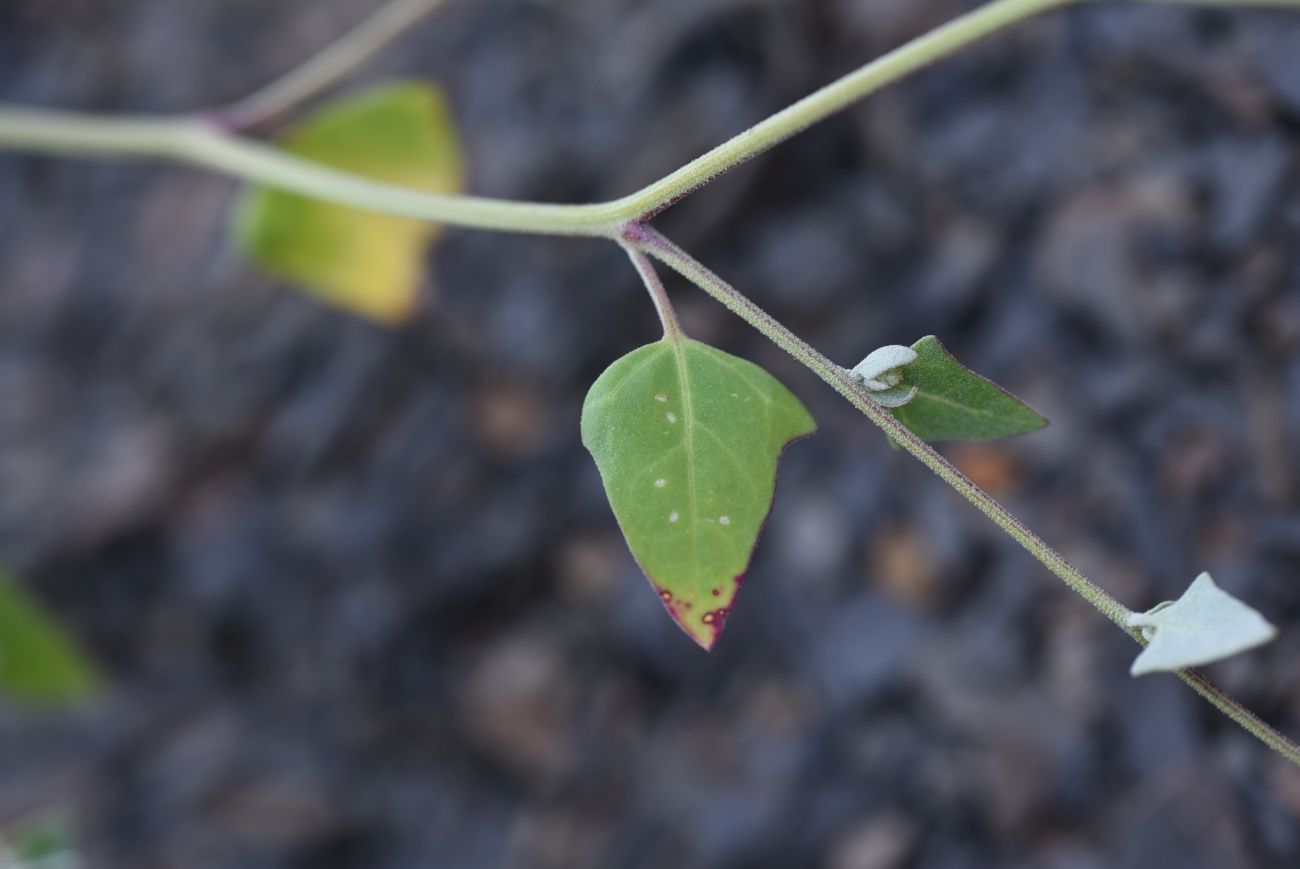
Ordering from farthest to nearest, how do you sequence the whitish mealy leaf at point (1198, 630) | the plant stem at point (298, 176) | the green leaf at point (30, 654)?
the green leaf at point (30, 654)
the plant stem at point (298, 176)
the whitish mealy leaf at point (1198, 630)

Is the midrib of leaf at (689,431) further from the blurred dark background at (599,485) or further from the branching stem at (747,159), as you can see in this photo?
the blurred dark background at (599,485)

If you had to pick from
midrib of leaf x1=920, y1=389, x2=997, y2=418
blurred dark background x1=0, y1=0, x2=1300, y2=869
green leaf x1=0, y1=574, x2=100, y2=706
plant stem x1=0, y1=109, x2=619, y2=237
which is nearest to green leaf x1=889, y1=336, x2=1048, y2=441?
midrib of leaf x1=920, y1=389, x2=997, y2=418

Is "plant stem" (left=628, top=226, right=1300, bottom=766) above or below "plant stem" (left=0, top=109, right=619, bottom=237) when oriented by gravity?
below

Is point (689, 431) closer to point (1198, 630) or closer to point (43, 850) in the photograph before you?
point (1198, 630)

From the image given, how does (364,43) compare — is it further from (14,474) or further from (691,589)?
(14,474)

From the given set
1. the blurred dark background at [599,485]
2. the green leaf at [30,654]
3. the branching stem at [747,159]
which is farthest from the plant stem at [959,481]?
the green leaf at [30,654]

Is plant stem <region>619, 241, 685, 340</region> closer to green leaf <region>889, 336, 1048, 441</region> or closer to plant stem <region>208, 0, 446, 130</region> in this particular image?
green leaf <region>889, 336, 1048, 441</region>

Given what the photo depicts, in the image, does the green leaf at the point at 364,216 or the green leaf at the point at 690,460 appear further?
the green leaf at the point at 364,216
